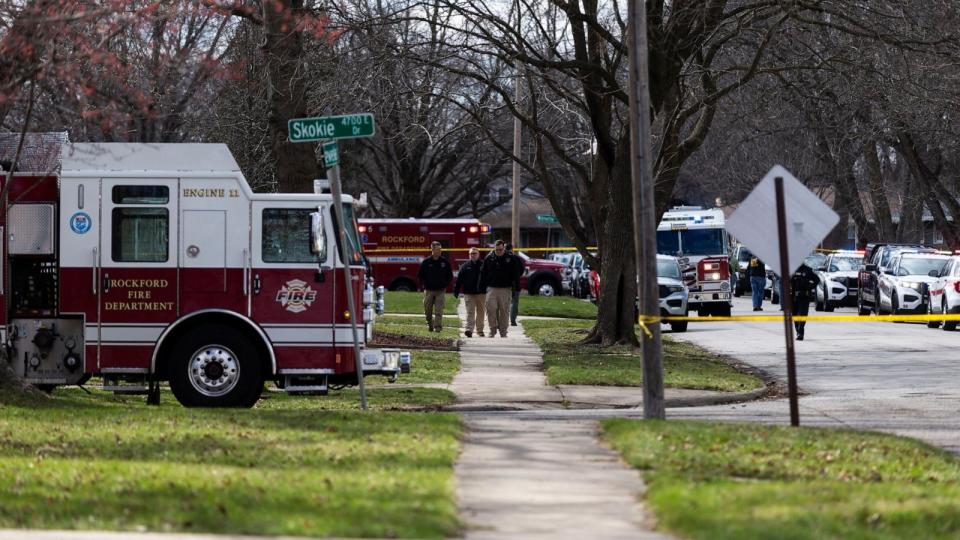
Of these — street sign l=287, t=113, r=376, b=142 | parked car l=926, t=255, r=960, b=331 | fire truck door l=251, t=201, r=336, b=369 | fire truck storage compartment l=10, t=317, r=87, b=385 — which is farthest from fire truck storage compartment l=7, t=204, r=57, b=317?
parked car l=926, t=255, r=960, b=331

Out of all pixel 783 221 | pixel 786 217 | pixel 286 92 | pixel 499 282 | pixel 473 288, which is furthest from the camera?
pixel 473 288

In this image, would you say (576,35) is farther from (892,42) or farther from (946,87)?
(946,87)

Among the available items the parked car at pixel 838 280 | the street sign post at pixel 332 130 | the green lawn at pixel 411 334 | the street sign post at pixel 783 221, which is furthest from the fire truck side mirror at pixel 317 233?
the parked car at pixel 838 280

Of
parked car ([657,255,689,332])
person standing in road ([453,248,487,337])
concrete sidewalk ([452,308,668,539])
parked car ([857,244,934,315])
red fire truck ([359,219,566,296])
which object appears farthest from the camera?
red fire truck ([359,219,566,296])

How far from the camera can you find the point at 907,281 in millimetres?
37812

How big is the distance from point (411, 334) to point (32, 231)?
13.6m

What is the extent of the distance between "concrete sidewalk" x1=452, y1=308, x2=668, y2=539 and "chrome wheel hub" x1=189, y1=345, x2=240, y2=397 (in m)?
2.62

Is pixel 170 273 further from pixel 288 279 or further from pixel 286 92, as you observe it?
pixel 286 92

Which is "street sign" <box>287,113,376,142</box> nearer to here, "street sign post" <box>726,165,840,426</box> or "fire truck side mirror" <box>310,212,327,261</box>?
"fire truck side mirror" <box>310,212,327,261</box>

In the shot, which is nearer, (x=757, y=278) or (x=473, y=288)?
(x=473, y=288)

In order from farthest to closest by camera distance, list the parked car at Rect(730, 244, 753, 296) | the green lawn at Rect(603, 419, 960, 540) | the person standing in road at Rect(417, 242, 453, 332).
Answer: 1. the parked car at Rect(730, 244, 753, 296)
2. the person standing in road at Rect(417, 242, 453, 332)
3. the green lawn at Rect(603, 419, 960, 540)

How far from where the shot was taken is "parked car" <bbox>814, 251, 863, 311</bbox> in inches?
1842

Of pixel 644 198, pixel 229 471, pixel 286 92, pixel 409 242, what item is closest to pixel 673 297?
pixel 286 92

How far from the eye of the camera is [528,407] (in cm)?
1767
